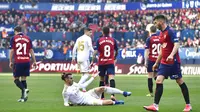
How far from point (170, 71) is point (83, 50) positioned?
830 centimetres

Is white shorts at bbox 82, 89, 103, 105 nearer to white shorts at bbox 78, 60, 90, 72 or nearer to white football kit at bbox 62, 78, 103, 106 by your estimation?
white football kit at bbox 62, 78, 103, 106

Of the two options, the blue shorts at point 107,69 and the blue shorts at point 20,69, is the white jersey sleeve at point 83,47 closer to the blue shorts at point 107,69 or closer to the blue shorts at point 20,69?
the blue shorts at point 107,69

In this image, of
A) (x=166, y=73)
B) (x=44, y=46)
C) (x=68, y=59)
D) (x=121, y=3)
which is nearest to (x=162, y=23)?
(x=166, y=73)

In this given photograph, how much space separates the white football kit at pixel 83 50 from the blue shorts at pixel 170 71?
25.2 ft

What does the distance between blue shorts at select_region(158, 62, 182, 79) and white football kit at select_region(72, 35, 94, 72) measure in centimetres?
768

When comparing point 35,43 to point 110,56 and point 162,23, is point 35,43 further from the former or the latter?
point 162,23

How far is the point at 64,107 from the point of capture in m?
16.0

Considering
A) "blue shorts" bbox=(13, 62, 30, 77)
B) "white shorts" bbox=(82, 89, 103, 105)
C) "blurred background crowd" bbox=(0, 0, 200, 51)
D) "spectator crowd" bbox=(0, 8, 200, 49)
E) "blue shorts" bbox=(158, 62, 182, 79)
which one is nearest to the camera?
"blue shorts" bbox=(158, 62, 182, 79)

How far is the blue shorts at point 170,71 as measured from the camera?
14.5 metres

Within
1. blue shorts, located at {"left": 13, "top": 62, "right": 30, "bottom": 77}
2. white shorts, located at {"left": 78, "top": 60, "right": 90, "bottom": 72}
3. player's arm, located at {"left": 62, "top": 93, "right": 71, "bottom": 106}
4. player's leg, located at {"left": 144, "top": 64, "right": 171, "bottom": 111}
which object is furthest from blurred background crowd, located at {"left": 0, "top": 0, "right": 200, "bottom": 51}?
player's leg, located at {"left": 144, "top": 64, "right": 171, "bottom": 111}

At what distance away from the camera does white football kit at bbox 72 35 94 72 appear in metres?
22.0

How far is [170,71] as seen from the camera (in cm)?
1450

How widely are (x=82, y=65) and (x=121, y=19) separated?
3566 centimetres

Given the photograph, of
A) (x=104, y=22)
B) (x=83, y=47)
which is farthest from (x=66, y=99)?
(x=104, y=22)
